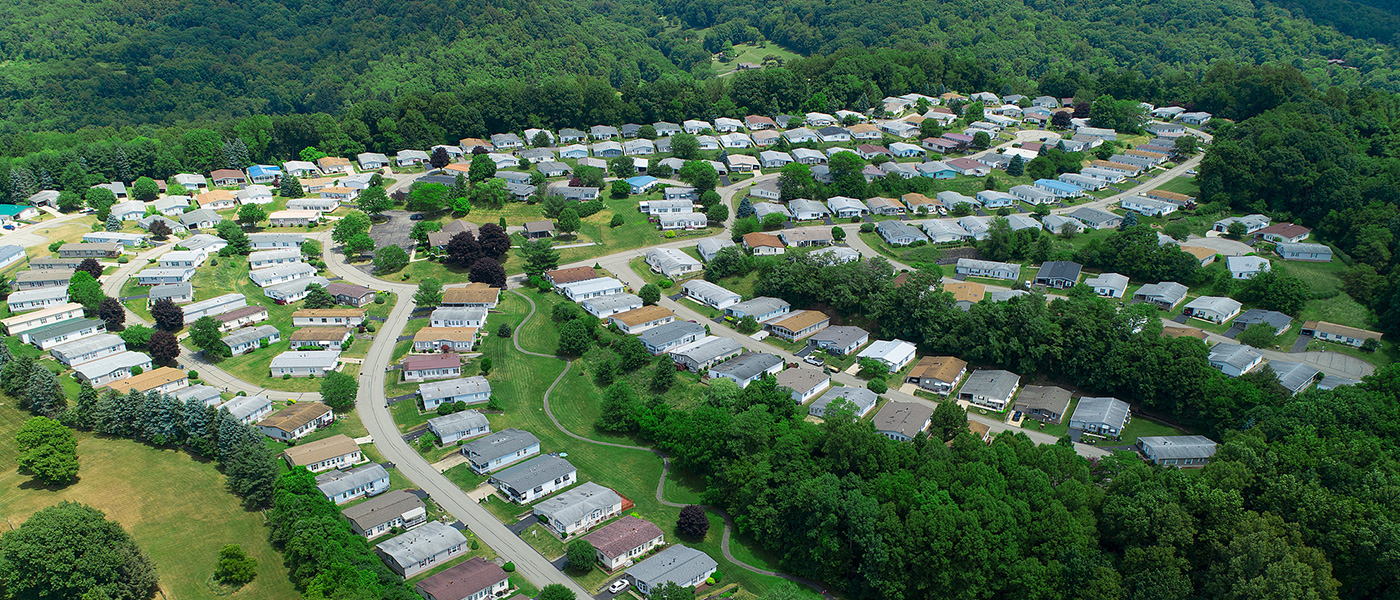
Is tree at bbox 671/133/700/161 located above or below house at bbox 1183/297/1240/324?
above

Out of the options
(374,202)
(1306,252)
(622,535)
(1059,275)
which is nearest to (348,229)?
(374,202)

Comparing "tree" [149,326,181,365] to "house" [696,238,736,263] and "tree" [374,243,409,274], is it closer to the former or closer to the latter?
"tree" [374,243,409,274]

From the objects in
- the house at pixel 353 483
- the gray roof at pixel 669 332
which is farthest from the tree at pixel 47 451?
the gray roof at pixel 669 332

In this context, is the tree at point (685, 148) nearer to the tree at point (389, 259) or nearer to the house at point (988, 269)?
the tree at point (389, 259)

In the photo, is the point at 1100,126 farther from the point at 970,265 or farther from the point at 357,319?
the point at 357,319

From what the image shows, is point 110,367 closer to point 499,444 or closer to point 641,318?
point 499,444

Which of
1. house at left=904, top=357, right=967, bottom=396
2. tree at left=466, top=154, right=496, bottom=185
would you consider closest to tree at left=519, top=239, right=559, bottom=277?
tree at left=466, top=154, right=496, bottom=185
